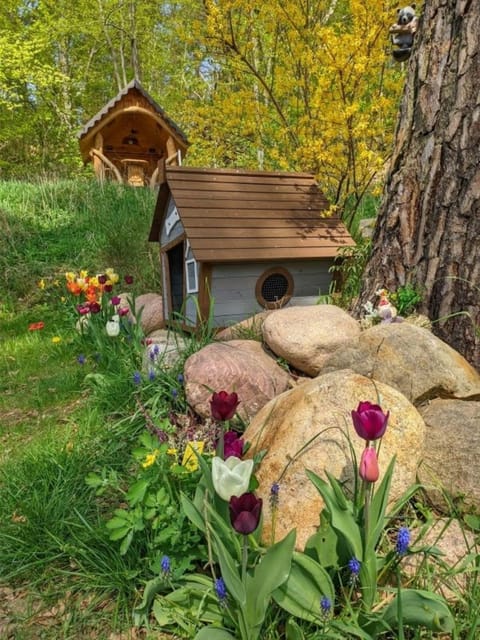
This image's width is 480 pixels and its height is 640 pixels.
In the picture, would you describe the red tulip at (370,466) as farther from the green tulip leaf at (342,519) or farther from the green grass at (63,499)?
the green grass at (63,499)

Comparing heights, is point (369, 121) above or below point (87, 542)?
above

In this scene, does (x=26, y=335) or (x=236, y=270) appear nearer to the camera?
(x=236, y=270)

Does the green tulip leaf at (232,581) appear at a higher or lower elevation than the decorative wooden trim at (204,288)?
lower

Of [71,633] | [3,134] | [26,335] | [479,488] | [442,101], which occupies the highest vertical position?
[3,134]

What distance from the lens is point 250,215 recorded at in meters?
3.54

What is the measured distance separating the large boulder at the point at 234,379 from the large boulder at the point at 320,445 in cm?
62

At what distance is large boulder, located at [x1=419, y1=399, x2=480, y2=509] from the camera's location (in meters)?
1.59

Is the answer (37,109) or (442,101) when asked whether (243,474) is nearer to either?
(442,101)

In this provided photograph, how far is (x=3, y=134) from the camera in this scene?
18438 millimetres

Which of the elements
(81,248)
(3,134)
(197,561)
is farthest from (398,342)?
(3,134)

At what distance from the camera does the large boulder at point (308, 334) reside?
2686 mm

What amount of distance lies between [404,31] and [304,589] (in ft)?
11.2

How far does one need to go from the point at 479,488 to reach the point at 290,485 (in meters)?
0.66

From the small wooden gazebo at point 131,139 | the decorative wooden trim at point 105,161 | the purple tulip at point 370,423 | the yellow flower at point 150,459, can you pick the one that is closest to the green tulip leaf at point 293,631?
the purple tulip at point 370,423
